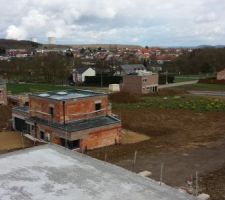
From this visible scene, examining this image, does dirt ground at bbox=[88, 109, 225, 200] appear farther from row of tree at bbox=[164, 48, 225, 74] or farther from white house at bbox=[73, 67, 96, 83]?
row of tree at bbox=[164, 48, 225, 74]

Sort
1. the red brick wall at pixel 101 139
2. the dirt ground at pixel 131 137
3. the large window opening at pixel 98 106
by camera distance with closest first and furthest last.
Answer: the red brick wall at pixel 101 139 → the dirt ground at pixel 131 137 → the large window opening at pixel 98 106

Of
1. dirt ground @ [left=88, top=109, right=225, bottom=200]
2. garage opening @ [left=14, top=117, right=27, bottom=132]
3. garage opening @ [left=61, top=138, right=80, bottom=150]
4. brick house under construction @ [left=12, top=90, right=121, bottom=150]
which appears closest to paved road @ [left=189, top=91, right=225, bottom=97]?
dirt ground @ [left=88, top=109, right=225, bottom=200]

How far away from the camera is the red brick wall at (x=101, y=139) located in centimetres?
2870

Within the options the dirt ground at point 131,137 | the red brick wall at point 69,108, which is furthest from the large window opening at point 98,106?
the dirt ground at point 131,137

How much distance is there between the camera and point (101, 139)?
29.6 metres

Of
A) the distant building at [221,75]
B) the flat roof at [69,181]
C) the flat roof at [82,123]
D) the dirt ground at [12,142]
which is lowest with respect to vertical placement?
the dirt ground at [12,142]

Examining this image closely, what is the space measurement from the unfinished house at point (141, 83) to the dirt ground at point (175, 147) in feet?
59.2

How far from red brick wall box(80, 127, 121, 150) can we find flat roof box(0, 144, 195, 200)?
43.9 feet

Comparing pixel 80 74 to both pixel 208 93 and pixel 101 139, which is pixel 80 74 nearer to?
pixel 208 93

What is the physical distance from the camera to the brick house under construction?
28.5 m

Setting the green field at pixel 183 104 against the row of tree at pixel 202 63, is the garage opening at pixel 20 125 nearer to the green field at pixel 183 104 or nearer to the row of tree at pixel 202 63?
the green field at pixel 183 104

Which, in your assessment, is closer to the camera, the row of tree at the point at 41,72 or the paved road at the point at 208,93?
the paved road at the point at 208,93

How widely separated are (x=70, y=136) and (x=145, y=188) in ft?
52.6

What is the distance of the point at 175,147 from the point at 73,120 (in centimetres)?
773
